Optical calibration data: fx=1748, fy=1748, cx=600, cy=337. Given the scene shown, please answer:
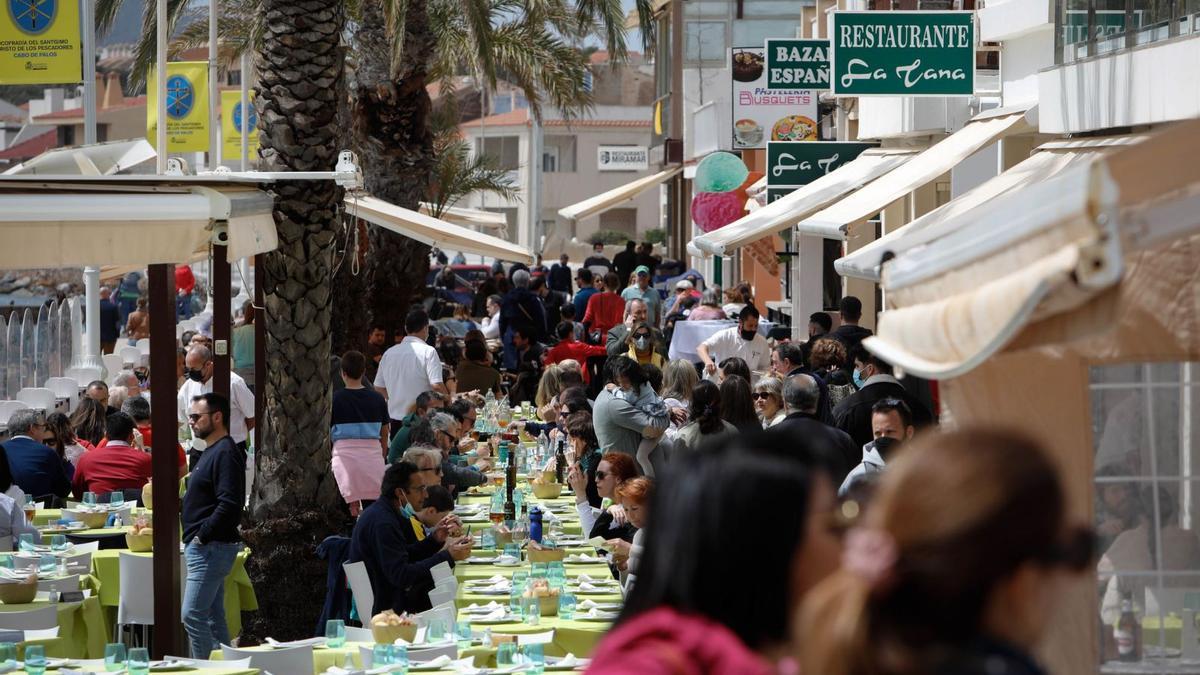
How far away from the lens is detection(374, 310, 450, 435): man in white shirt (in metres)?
15.5

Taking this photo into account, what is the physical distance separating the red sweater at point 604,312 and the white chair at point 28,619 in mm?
13666

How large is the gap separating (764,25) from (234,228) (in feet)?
108

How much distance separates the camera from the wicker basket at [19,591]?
959 cm

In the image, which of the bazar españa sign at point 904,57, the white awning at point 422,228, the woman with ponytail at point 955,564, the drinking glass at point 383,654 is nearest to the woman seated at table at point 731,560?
the woman with ponytail at point 955,564

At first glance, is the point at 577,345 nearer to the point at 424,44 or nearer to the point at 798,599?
the point at 424,44

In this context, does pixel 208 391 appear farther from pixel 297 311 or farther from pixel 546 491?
pixel 546 491

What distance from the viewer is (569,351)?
1909 cm

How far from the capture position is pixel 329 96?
40.5ft

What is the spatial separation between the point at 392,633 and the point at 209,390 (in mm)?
7178

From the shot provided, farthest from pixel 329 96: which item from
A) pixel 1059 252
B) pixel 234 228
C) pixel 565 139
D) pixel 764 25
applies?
pixel 565 139

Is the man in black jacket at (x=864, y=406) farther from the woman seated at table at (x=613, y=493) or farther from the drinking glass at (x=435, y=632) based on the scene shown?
the drinking glass at (x=435, y=632)

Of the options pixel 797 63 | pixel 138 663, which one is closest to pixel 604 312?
pixel 797 63

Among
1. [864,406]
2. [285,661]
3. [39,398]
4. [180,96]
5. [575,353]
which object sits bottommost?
[285,661]

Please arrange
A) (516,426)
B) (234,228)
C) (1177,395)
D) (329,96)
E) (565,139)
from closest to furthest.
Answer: (1177,395) → (234,228) → (329,96) → (516,426) → (565,139)
